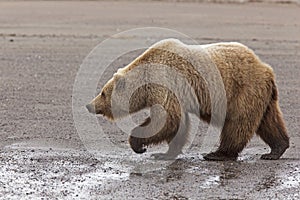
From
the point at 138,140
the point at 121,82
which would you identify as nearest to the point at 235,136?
the point at 138,140

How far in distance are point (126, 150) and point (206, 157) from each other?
38.8 inches

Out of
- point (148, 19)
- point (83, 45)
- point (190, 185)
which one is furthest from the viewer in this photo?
point (148, 19)

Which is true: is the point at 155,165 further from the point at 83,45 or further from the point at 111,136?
the point at 83,45

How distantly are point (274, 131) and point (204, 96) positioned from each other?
2.91ft

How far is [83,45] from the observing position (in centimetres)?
Answer: 1731

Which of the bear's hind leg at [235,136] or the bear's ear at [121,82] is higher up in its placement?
the bear's ear at [121,82]

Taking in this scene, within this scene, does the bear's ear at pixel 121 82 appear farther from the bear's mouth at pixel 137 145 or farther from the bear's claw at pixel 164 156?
the bear's claw at pixel 164 156

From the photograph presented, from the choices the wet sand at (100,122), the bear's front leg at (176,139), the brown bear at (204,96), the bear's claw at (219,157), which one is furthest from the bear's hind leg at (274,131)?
the bear's front leg at (176,139)

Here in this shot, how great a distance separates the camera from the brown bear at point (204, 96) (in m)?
7.78

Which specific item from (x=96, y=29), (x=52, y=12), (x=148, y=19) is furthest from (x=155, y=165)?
(x=52, y=12)

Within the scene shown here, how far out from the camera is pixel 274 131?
8.05m

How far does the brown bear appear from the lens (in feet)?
25.5

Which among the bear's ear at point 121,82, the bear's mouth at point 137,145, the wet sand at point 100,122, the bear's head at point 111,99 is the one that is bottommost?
the wet sand at point 100,122

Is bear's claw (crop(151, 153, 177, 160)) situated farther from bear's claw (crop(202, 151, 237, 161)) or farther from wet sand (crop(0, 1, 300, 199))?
bear's claw (crop(202, 151, 237, 161))
